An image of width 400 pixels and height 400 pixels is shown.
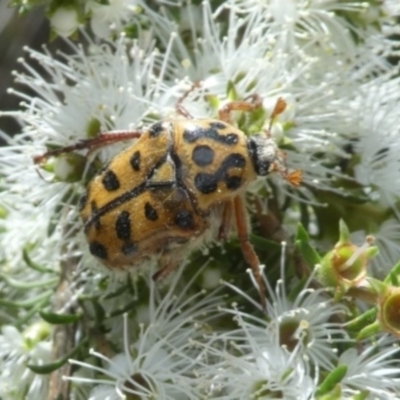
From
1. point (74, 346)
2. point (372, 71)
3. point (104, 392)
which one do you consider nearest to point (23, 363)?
point (74, 346)

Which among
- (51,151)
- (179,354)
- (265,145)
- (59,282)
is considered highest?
(51,151)

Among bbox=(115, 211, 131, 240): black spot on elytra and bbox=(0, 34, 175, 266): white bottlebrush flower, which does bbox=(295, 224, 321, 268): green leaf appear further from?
bbox=(0, 34, 175, 266): white bottlebrush flower

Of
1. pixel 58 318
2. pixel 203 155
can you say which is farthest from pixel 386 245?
pixel 58 318

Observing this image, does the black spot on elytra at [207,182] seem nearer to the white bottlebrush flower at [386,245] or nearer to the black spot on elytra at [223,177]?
the black spot on elytra at [223,177]

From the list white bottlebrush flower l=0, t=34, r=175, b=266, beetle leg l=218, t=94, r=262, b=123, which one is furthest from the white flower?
beetle leg l=218, t=94, r=262, b=123

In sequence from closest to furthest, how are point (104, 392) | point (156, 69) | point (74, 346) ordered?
point (104, 392) → point (74, 346) → point (156, 69)

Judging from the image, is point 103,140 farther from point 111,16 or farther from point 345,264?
point 345,264

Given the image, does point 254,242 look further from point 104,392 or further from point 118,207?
point 104,392
